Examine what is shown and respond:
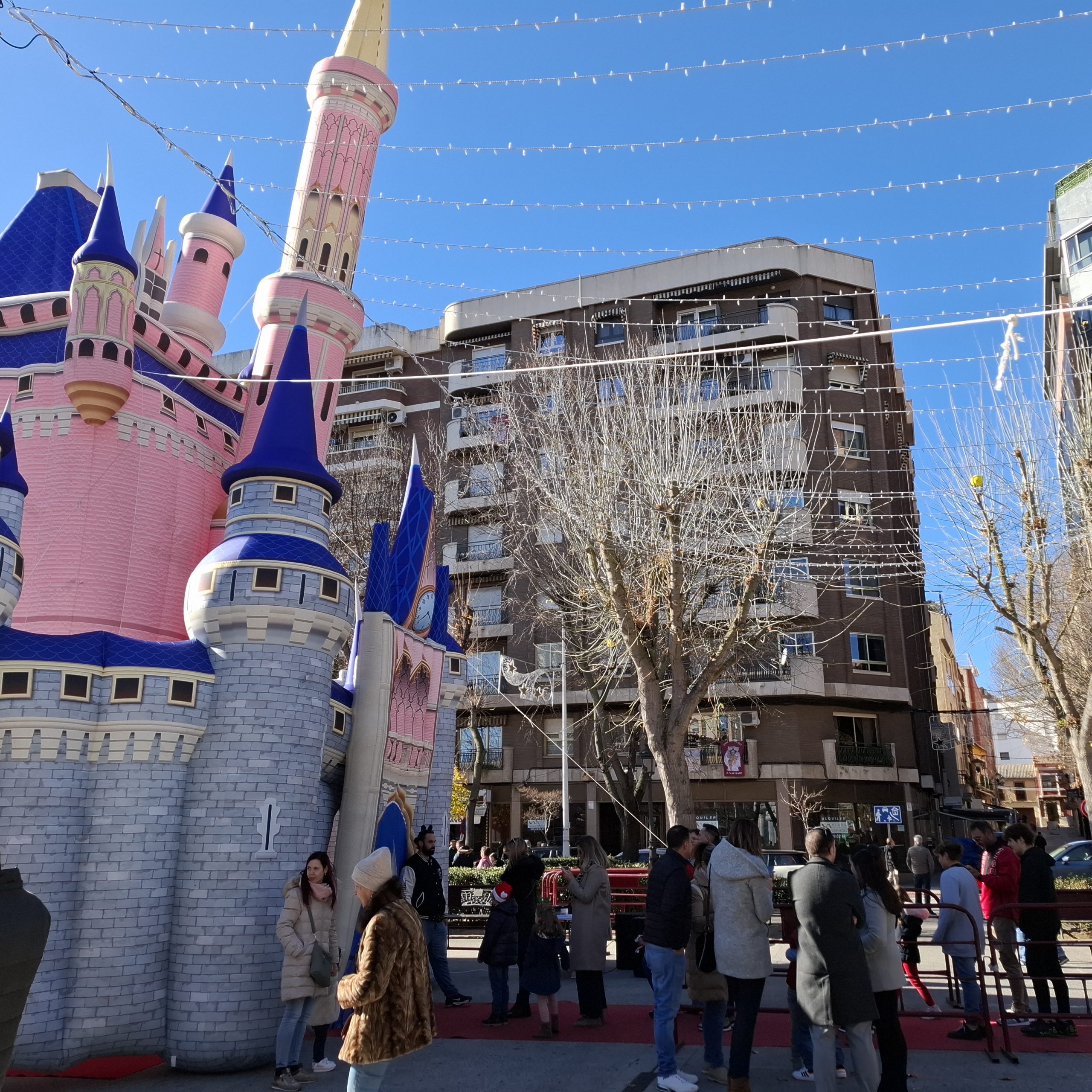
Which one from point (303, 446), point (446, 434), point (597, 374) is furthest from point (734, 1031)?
point (446, 434)

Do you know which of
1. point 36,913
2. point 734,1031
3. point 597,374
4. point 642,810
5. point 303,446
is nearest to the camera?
point 36,913

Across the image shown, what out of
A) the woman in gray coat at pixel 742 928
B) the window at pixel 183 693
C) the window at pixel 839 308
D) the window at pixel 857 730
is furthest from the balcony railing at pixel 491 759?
the woman in gray coat at pixel 742 928

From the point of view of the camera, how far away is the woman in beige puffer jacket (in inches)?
273

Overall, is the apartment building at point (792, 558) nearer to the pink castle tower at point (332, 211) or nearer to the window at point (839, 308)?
the window at point (839, 308)

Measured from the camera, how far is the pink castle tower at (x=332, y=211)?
13.1 meters

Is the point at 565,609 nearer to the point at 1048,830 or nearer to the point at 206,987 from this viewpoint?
the point at 206,987

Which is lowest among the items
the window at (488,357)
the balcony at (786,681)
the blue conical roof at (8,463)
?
the blue conical roof at (8,463)

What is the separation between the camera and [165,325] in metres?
13.7

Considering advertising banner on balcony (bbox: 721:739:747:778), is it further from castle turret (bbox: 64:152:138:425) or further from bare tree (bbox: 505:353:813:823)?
castle turret (bbox: 64:152:138:425)

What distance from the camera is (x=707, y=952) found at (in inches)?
273

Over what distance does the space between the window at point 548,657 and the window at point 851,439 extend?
12643mm

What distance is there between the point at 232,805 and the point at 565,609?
17.0 metres

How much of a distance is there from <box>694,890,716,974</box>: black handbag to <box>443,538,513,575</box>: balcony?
29.1 m

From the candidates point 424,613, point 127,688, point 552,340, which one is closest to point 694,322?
point 552,340
